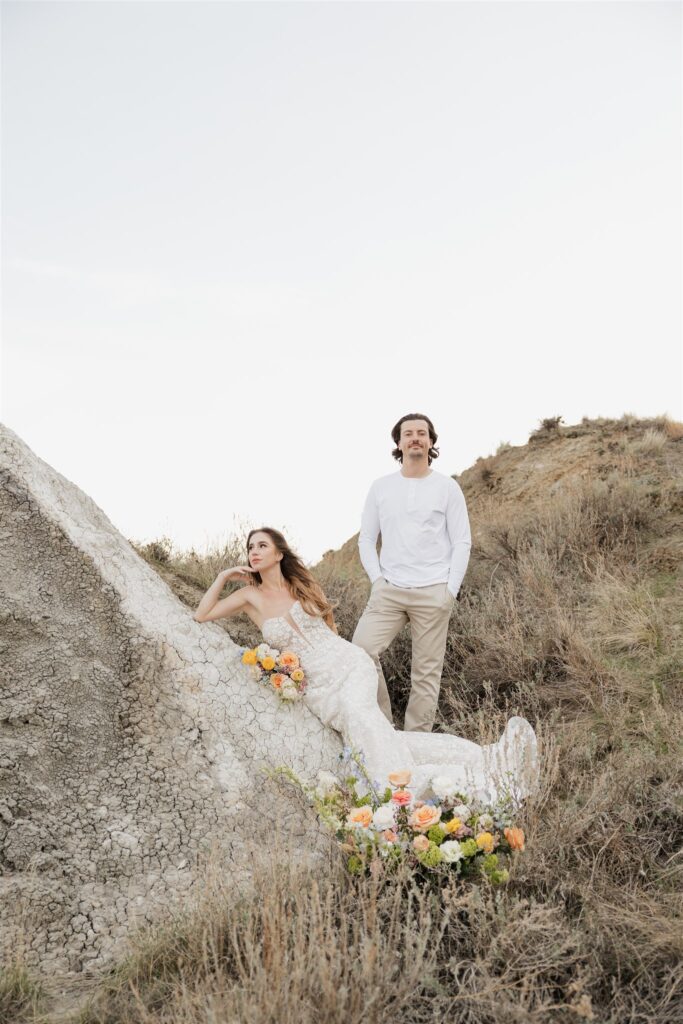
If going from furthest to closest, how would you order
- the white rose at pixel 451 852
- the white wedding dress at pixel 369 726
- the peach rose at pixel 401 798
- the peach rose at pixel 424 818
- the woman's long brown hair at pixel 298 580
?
the woman's long brown hair at pixel 298 580, the white wedding dress at pixel 369 726, the peach rose at pixel 401 798, the peach rose at pixel 424 818, the white rose at pixel 451 852

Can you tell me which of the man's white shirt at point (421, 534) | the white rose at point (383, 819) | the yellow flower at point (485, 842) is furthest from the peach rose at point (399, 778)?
the man's white shirt at point (421, 534)

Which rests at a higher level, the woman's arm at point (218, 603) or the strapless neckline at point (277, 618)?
the woman's arm at point (218, 603)

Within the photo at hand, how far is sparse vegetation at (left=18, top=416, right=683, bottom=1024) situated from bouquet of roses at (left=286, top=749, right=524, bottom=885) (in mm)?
101

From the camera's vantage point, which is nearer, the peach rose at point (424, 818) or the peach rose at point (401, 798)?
the peach rose at point (424, 818)

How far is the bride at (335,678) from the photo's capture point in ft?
13.1

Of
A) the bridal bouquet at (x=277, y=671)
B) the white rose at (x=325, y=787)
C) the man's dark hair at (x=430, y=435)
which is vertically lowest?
the white rose at (x=325, y=787)

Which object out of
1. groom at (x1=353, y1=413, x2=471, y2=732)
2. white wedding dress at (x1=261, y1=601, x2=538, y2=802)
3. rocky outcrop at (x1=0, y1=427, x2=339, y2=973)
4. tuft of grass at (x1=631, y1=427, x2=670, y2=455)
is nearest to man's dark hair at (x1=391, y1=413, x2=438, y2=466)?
groom at (x1=353, y1=413, x2=471, y2=732)

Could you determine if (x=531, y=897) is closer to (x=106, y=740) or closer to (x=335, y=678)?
(x=335, y=678)

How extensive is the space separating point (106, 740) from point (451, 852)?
1.79 m

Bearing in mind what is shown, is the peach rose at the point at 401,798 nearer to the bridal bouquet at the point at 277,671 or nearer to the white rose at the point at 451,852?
the white rose at the point at 451,852

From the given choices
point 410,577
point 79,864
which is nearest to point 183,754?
point 79,864

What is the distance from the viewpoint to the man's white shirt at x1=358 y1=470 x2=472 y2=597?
5.13 meters

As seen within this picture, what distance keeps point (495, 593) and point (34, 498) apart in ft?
15.8

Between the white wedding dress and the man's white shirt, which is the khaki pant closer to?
the man's white shirt
